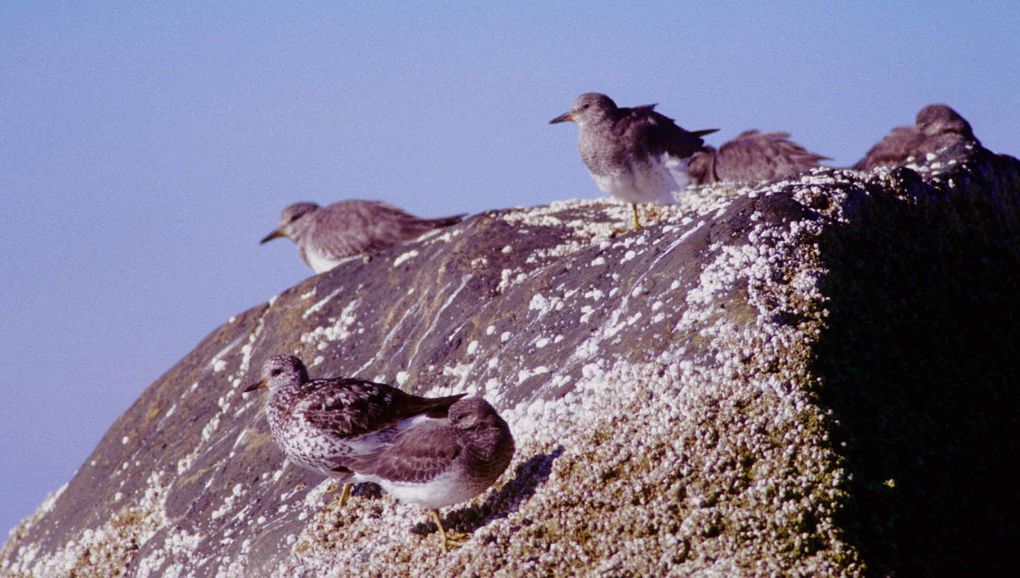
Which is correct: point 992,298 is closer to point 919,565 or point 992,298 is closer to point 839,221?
point 839,221

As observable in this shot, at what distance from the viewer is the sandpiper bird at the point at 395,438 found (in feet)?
25.8

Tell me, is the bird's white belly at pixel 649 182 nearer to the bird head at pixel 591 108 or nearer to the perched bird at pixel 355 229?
the bird head at pixel 591 108

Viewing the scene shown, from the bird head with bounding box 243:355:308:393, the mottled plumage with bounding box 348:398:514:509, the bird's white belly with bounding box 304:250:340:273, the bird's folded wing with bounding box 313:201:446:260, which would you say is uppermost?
the bird's folded wing with bounding box 313:201:446:260

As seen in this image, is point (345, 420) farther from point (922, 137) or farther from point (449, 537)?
point (922, 137)

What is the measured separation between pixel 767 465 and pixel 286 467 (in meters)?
5.00

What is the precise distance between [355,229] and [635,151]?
15.0ft

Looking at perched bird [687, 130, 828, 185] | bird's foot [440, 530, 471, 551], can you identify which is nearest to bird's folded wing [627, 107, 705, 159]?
perched bird [687, 130, 828, 185]

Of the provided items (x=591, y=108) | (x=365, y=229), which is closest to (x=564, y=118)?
(x=591, y=108)

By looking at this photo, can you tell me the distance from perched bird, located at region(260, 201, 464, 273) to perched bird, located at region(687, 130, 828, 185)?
19.9 feet

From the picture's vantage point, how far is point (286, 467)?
10.5 m

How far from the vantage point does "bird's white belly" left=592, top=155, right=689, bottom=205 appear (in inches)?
513

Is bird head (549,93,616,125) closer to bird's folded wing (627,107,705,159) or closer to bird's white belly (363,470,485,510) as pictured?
bird's folded wing (627,107,705,159)

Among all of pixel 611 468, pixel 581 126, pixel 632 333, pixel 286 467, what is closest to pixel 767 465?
pixel 611 468

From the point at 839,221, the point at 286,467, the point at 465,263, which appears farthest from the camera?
the point at 465,263
